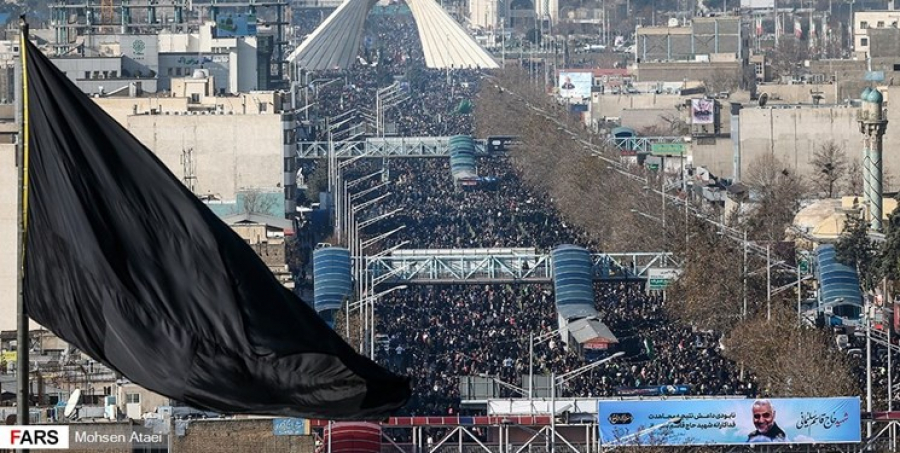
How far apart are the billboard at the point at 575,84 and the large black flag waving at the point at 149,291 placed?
4010 inches

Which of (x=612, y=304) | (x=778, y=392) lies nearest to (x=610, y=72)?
(x=612, y=304)

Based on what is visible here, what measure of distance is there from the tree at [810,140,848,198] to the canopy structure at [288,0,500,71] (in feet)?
206

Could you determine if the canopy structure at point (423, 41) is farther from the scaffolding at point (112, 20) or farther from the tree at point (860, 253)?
the tree at point (860, 253)

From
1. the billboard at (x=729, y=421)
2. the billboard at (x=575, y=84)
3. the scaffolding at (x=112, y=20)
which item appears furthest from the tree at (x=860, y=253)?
the billboard at (x=575, y=84)

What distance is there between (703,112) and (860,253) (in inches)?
1156

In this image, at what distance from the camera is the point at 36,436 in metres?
8.25

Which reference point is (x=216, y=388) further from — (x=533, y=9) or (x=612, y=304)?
(x=533, y=9)

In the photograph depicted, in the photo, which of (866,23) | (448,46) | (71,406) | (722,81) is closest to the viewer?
(71,406)

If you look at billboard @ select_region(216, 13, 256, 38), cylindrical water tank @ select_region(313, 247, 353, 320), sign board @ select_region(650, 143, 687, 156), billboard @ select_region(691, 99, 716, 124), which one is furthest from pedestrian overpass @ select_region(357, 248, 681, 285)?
→ billboard @ select_region(216, 13, 256, 38)

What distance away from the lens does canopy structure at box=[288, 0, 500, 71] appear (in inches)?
5468

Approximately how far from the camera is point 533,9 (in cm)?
19775

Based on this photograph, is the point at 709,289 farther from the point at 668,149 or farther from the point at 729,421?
the point at 668,149

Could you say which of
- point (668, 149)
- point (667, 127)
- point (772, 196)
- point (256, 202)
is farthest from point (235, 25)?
point (772, 196)

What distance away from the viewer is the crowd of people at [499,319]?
125ft
